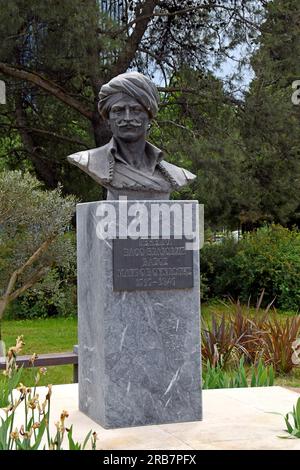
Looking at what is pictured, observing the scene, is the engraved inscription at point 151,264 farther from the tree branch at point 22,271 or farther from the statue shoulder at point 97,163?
the tree branch at point 22,271

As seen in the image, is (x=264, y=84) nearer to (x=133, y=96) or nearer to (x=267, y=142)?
(x=267, y=142)

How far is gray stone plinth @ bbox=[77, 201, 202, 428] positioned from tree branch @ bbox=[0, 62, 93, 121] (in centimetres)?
822

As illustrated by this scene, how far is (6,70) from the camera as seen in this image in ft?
43.9

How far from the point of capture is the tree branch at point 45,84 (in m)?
13.5

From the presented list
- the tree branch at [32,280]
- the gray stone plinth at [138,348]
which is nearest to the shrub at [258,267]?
the tree branch at [32,280]

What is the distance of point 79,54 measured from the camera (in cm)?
1245

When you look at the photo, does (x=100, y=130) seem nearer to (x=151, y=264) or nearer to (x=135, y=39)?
(x=135, y=39)

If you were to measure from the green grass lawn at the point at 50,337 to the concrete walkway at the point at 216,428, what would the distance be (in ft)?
6.18

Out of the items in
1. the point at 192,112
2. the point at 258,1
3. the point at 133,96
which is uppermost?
the point at 258,1

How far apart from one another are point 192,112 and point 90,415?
372 inches

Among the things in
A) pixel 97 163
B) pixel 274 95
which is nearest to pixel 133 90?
pixel 97 163

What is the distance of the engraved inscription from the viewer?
217 inches

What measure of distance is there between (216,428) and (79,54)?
27.2 ft

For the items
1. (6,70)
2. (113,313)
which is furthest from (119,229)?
(6,70)
